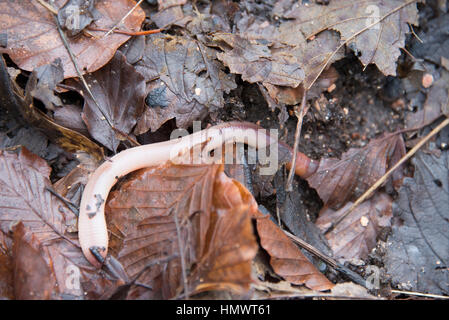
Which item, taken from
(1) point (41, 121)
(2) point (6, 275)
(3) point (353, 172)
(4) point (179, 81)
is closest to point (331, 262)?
(3) point (353, 172)

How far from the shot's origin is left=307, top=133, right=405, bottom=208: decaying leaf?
110 inches

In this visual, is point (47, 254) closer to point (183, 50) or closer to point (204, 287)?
point (204, 287)

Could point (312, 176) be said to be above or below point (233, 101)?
below

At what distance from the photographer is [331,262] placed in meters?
2.43

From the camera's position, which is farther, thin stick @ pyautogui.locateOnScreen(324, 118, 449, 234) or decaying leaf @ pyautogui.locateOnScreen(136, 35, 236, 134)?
thin stick @ pyautogui.locateOnScreen(324, 118, 449, 234)

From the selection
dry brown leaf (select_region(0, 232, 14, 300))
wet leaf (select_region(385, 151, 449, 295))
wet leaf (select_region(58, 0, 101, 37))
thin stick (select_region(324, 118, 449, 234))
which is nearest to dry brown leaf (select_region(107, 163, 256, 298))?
dry brown leaf (select_region(0, 232, 14, 300))

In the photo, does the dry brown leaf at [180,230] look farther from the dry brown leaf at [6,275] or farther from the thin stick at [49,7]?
the thin stick at [49,7]

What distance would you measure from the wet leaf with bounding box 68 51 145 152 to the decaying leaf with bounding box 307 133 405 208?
1.36m

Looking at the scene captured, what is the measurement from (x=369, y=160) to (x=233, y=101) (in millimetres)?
1153

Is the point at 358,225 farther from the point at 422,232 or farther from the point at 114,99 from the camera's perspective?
the point at 114,99

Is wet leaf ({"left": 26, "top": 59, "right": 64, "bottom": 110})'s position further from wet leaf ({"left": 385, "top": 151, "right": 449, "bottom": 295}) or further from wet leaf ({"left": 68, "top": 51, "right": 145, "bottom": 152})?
wet leaf ({"left": 385, "top": 151, "right": 449, "bottom": 295})

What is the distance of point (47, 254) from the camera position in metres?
2.07

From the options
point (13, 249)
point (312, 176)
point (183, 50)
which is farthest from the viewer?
point (312, 176)
